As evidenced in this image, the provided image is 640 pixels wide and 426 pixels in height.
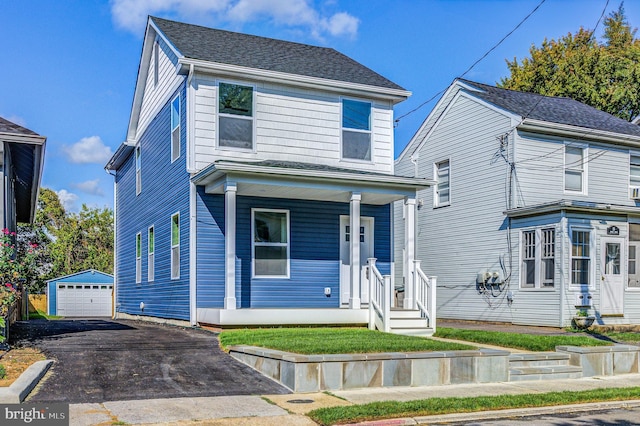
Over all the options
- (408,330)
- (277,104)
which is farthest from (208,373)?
(277,104)

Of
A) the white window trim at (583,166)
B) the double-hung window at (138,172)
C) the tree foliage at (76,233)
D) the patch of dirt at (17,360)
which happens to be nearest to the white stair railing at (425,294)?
the white window trim at (583,166)

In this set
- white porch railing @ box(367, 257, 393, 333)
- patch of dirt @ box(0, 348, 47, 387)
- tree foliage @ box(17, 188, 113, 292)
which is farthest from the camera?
tree foliage @ box(17, 188, 113, 292)

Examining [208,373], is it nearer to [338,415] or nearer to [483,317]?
[338,415]

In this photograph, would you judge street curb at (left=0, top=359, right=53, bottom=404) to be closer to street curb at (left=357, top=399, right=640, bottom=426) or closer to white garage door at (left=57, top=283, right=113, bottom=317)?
street curb at (left=357, top=399, right=640, bottom=426)

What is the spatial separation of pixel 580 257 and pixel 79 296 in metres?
26.1

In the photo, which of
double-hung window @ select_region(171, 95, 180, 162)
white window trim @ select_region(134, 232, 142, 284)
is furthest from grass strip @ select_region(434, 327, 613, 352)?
white window trim @ select_region(134, 232, 142, 284)

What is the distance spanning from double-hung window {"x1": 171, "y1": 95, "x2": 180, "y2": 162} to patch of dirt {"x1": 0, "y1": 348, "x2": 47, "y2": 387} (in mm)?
6942

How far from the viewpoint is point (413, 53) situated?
1706 cm

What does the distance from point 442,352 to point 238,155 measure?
7.48 m

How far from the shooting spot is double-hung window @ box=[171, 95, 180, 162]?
16.2 metres

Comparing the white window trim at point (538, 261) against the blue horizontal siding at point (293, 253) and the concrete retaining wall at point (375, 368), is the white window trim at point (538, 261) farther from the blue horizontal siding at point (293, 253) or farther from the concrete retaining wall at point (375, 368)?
the concrete retaining wall at point (375, 368)

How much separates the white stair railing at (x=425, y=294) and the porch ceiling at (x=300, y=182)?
→ 190 cm

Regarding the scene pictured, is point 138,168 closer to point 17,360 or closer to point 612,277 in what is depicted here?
point 17,360

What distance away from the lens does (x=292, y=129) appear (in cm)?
1623
